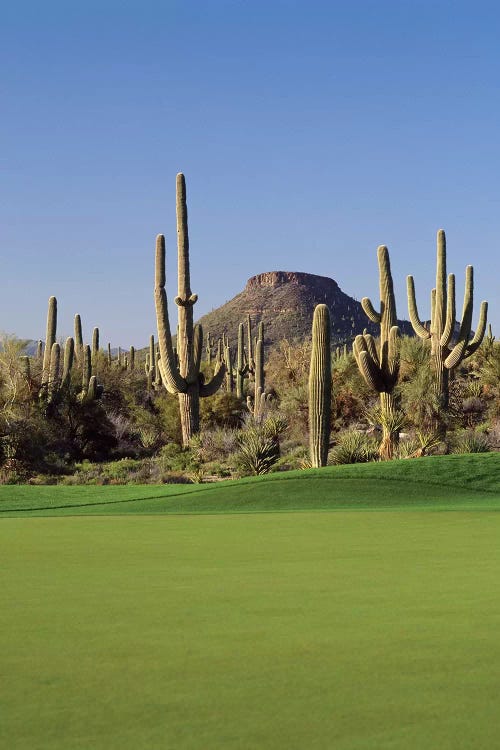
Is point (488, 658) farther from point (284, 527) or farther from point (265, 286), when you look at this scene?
point (265, 286)

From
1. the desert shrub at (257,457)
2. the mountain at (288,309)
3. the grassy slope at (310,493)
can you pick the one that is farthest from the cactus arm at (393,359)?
the mountain at (288,309)

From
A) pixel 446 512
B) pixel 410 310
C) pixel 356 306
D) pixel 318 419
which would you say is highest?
pixel 356 306

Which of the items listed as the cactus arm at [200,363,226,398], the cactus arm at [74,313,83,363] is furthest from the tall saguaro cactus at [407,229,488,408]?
the cactus arm at [74,313,83,363]

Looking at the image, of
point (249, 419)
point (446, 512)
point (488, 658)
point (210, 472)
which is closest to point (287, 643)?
point (488, 658)

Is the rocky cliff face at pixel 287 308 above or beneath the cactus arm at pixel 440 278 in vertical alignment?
above

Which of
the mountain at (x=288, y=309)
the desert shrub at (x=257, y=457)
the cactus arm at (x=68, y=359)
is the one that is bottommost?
the desert shrub at (x=257, y=457)

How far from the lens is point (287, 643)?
187 inches

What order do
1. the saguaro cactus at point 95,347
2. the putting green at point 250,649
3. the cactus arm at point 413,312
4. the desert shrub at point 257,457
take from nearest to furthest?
the putting green at point 250,649 < the desert shrub at point 257,457 < the cactus arm at point 413,312 < the saguaro cactus at point 95,347

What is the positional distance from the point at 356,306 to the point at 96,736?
11199 centimetres

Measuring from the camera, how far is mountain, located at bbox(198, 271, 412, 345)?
334 feet

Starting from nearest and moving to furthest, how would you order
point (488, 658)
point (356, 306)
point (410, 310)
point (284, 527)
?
1. point (488, 658)
2. point (284, 527)
3. point (410, 310)
4. point (356, 306)

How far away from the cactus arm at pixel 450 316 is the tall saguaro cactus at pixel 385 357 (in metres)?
2.98

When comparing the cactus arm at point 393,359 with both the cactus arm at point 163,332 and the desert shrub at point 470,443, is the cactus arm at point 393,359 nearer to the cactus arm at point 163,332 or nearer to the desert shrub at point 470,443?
the desert shrub at point 470,443

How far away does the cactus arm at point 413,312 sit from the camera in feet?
117
